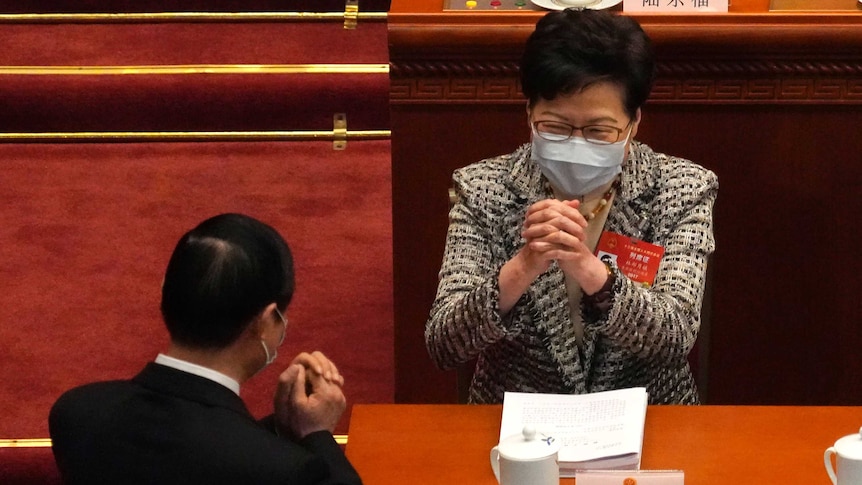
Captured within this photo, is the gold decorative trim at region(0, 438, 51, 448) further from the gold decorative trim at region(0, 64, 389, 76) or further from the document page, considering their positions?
the gold decorative trim at region(0, 64, 389, 76)

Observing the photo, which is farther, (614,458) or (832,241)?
(832,241)

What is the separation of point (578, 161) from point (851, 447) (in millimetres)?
642

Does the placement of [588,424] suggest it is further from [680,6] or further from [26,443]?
[26,443]

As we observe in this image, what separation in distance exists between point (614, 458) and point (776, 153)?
3.23 ft

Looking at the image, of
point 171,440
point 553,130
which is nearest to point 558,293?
point 553,130

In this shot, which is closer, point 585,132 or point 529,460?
point 529,460

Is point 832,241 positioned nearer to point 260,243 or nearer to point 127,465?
point 260,243

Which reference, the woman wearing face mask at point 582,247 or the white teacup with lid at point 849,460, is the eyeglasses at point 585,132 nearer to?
the woman wearing face mask at point 582,247

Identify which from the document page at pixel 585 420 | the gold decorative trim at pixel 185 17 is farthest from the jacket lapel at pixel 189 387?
the gold decorative trim at pixel 185 17

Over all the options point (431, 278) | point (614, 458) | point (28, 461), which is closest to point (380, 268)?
point (431, 278)

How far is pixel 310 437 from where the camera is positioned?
1.62 metres

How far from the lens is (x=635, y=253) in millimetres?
2010

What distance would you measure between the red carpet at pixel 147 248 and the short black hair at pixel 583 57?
1062 millimetres

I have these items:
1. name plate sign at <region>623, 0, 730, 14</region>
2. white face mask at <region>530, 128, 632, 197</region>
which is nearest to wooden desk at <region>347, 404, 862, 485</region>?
white face mask at <region>530, 128, 632, 197</region>
